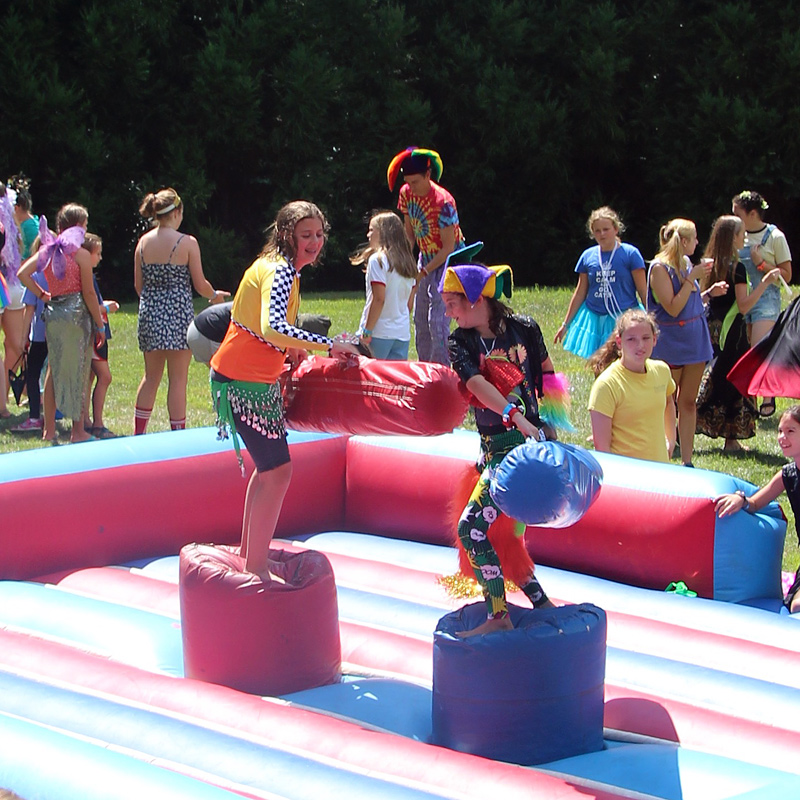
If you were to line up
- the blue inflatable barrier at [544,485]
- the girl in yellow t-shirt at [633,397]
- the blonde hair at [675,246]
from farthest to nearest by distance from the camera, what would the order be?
the blonde hair at [675,246]
the girl in yellow t-shirt at [633,397]
the blue inflatable barrier at [544,485]

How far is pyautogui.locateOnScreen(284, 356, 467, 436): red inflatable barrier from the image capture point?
3.87m

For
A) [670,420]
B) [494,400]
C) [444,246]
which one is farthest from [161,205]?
[494,400]

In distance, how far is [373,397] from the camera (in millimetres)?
4039

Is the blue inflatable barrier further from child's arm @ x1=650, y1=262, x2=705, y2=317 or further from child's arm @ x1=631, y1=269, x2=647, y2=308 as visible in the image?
child's arm @ x1=631, y1=269, x2=647, y2=308

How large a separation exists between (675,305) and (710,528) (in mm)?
2297

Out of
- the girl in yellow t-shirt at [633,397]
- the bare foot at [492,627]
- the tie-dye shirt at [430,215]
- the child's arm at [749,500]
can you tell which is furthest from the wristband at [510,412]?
the tie-dye shirt at [430,215]

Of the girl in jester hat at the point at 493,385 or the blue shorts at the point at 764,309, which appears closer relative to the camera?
the girl in jester hat at the point at 493,385

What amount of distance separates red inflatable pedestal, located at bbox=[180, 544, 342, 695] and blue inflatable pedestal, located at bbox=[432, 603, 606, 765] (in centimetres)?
62

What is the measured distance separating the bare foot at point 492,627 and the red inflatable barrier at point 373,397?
647 millimetres

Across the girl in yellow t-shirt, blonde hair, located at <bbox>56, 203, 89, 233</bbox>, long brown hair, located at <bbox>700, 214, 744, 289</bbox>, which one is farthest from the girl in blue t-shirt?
blonde hair, located at <bbox>56, 203, 89, 233</bbox>

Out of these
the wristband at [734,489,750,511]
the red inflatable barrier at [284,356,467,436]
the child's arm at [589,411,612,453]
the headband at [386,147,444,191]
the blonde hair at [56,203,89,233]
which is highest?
the headband at [386,147,444,191]

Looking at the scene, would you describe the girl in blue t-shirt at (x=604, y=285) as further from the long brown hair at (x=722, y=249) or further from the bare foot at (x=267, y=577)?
the bare foot at (x=267, y=577)

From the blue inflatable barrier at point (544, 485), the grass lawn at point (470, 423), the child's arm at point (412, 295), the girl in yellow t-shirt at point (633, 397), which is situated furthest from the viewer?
the child's arm at point (412, 295)

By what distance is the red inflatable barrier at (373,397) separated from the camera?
3.87 m
